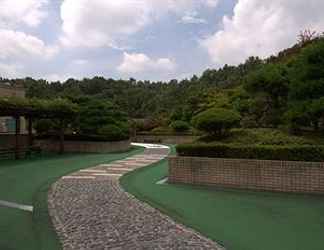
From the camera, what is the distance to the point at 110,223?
16.5 ft

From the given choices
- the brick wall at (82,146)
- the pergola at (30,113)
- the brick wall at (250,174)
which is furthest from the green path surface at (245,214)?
the brick wall at (82,146)

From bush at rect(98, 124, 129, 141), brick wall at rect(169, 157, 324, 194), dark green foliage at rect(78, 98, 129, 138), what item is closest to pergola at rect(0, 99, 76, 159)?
dark green foliage at rect(78, 98, 129, 138)

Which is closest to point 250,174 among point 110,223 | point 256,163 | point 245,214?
point 256,163

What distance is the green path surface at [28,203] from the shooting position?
431 cm

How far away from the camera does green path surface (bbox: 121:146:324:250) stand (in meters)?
4.24

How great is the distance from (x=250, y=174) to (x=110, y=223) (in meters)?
3.45

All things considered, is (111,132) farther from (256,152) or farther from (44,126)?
(256,152)

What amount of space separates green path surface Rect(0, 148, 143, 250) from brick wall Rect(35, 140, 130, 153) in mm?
5959

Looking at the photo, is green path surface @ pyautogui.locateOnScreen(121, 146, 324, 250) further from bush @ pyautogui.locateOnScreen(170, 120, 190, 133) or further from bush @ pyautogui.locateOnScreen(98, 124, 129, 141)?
bush @ pyautogui.locateOnScreen(170, 120, 190, 133)

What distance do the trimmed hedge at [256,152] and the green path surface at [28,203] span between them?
10.8ft

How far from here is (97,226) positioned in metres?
4.87

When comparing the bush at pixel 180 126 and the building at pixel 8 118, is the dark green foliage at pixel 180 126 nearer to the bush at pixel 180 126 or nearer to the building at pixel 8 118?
the bush at pixel 180 126

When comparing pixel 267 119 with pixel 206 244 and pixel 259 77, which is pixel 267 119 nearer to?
pixel 259 77

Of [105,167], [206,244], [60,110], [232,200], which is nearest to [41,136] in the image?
[60,110]
